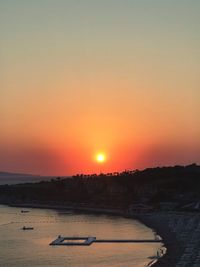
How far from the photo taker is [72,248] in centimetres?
4725

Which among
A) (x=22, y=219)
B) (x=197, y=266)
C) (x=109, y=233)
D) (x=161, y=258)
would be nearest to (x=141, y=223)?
(x=109, y=233)

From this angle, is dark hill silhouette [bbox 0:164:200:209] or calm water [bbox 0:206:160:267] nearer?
calm water [bbox 0:206:160:267]

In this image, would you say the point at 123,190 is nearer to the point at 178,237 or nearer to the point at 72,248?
the point at 178,237

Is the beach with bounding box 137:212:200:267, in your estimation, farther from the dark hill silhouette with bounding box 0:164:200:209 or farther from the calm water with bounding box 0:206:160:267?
the dark hill silhouette with bounding box 0:164:200:209

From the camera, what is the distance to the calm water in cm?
4043

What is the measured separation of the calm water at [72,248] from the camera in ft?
133

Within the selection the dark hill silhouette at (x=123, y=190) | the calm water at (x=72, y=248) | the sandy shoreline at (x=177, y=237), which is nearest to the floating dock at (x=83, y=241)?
the calm water at (x=72, y=248)

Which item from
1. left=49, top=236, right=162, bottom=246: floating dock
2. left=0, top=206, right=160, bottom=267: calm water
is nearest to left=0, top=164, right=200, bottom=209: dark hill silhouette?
left=0, top=206, right=160, bottom=267: calm water

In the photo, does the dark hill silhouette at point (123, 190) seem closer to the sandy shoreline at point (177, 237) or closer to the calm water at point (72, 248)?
the sandy shoreline at point (177, 237)

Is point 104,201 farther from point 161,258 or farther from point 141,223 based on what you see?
point 161,258

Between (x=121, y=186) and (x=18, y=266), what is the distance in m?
86.7

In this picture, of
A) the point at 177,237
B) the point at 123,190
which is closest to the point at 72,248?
the point at 177,237

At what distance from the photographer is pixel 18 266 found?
3878 centimetres

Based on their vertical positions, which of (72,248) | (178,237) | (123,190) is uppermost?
(123,190)
